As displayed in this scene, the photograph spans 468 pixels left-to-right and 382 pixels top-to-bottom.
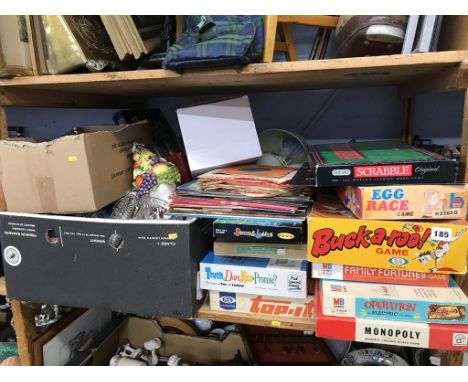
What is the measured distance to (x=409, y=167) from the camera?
750 millimetres

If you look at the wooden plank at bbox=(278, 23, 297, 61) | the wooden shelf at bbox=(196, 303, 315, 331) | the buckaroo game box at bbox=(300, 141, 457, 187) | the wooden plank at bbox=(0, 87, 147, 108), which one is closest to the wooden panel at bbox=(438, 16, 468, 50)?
the buckaroo game box at bbox=(300, 141, 457, 187)

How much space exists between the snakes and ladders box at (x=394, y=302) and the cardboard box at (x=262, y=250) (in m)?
0.10

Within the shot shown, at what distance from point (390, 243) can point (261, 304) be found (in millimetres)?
359

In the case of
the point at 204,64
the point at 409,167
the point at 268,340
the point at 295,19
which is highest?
the point at 295,19

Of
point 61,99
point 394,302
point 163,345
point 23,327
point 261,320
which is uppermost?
point 61,99

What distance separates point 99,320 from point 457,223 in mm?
1266

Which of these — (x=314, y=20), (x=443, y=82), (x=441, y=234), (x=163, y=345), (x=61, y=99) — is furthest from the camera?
(x=163, y=345)

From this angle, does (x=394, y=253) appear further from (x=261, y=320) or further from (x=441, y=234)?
(x=261, y=320)

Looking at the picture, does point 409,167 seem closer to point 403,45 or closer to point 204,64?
point 403,45

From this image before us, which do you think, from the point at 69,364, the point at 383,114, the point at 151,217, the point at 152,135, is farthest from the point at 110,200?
the point at 383,114

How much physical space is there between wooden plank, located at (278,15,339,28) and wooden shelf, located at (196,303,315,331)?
0.81 meters

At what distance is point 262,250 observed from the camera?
2.85 feet

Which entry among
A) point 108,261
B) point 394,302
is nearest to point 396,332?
point 394,302

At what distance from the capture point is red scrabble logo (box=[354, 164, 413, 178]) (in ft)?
2.47
